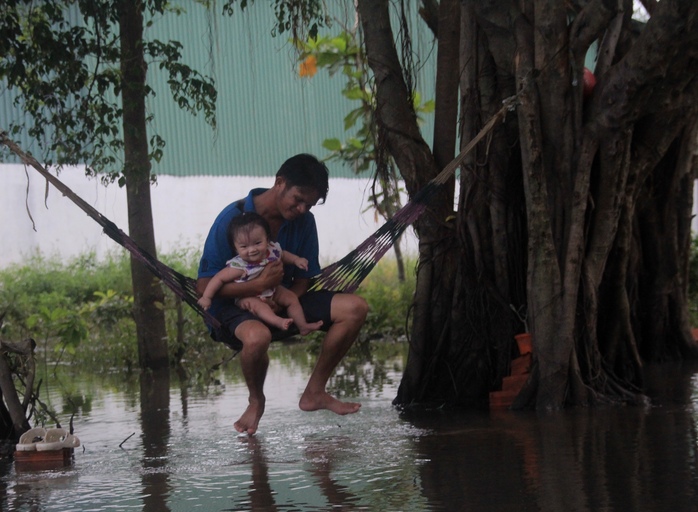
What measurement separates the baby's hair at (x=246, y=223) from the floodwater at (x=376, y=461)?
38.8 inches

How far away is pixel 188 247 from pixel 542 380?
9442 millimetres

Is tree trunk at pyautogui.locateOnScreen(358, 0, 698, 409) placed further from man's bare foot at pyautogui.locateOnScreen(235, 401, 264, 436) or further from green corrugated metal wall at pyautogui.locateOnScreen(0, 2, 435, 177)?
green corrugated metal wall at pyautogui.locateOnScreen(0, 2, 435, 177)

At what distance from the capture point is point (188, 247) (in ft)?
48.3

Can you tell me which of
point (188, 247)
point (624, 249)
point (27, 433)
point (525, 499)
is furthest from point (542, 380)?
point (188, 247)

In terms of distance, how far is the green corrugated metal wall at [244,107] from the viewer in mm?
14320

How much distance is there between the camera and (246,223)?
497 centimetres

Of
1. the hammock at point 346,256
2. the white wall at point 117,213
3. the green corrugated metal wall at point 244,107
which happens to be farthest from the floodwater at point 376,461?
the green corrugated metal wall at point 244,107

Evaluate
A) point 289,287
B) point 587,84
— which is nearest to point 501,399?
point 289,287

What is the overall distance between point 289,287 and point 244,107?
990 cm

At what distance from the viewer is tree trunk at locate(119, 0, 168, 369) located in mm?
8039

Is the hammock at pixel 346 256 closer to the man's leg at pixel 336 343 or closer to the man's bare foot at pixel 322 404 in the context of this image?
the man's leg at pixel 336 343

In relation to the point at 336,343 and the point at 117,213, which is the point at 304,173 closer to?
the point at 336,343

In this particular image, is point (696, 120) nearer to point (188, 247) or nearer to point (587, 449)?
point (587, 449)

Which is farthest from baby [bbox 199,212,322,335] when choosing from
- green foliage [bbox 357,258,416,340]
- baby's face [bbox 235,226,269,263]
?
green foliage [bbox 357,258,416,340]
